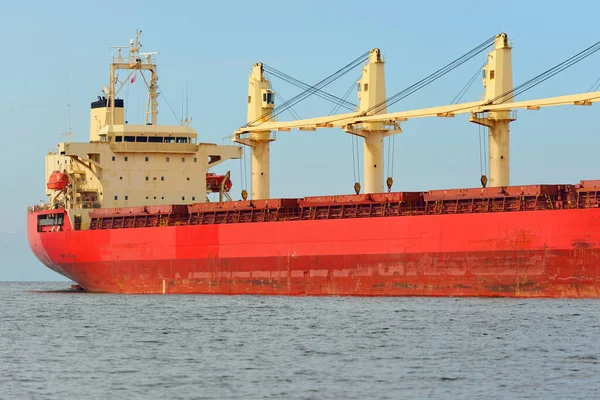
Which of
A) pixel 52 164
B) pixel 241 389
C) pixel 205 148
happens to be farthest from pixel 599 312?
pixel 52 164

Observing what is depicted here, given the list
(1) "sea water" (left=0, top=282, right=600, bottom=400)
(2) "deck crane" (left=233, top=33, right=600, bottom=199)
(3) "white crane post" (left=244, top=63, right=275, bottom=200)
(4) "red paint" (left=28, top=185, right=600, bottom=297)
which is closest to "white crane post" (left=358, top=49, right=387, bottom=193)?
(2) "deck crane" (left=233, top=33, right=600, bottom=199)

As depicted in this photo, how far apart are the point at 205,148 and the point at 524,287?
55.3 feet

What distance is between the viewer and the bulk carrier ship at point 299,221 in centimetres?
2903

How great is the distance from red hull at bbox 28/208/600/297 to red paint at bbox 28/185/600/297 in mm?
29

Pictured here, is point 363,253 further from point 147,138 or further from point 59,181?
point 59,181

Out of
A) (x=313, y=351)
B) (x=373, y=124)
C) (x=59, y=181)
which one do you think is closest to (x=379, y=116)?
(x=373, y=124)

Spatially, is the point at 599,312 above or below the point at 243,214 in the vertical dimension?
below

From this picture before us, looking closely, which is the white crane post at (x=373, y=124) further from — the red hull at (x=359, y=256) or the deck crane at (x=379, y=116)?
the red hull at (x=359, y=256)

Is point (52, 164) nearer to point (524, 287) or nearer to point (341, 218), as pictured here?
point (341, 218)

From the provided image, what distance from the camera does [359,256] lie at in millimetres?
32031

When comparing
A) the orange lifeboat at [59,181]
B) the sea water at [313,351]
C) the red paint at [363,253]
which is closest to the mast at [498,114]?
the red paint at [363,253]

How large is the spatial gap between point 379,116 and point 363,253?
19.6ft

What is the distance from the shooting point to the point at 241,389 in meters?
17.1

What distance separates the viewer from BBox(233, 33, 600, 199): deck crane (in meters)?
33.2
